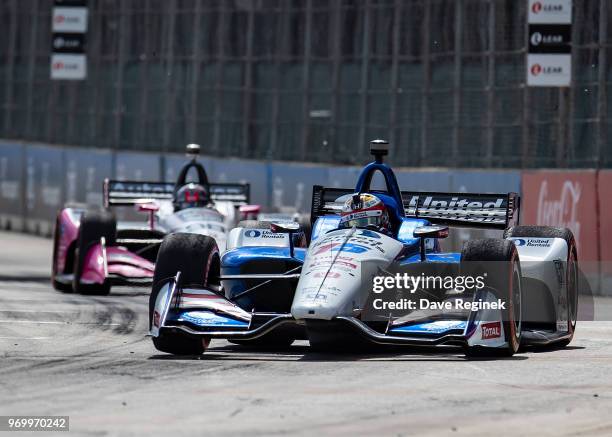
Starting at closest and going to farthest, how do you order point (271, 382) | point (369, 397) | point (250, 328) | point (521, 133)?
1. point (369, 397)
2. point (271, 382)
3. point (250, 328)
4. point (521, 133)

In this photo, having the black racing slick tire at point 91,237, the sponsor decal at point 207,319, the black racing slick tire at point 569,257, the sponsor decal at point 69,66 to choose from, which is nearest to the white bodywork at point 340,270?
the sponsor decal at point 207,319

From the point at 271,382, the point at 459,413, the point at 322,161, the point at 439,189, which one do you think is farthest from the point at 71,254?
the point at 459,413

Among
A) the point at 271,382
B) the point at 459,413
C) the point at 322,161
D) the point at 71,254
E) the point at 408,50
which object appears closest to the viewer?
the point at 459,413

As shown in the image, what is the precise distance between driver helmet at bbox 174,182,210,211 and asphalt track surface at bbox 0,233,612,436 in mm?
6032

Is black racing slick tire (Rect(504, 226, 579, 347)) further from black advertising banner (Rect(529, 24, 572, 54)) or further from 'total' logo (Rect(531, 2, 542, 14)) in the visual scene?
'total' logo (Rect(531, 2, 542, 14))

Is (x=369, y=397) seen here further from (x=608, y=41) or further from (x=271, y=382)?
(x=608, y=41)

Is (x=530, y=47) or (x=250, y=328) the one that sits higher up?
(x=530, y=47)

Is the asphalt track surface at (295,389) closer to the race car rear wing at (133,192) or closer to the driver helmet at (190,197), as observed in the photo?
the driver helmet at (190,197)

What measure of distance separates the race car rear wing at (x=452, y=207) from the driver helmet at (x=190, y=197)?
5737mm

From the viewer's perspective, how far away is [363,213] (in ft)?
40.5

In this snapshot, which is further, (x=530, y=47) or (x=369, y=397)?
(x=530, y=47)

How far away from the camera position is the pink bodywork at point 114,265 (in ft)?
58.9

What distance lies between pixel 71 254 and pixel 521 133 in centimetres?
614

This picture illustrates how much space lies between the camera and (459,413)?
28.6 ft
